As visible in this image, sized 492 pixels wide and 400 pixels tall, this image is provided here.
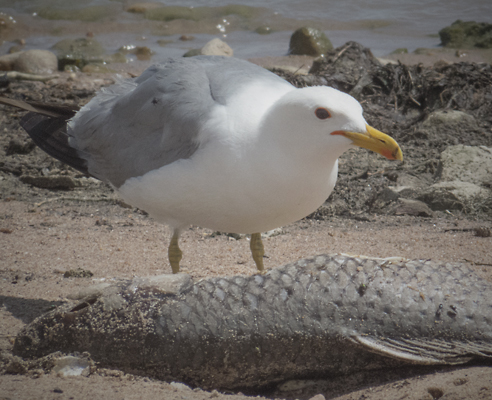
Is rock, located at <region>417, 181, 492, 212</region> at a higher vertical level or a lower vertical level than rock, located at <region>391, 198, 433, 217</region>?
higher

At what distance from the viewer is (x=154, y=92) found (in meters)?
3.44

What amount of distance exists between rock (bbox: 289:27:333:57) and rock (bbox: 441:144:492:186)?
7.32 metres

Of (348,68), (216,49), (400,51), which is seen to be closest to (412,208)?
(348,68)

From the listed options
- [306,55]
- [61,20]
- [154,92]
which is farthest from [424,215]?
[61,20]

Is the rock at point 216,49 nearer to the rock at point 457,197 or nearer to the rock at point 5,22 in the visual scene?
the rock at point 5,22

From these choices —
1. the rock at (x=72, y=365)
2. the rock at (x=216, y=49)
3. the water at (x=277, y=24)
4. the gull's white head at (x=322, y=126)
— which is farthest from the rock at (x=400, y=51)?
the rock at (x=72, y=365)

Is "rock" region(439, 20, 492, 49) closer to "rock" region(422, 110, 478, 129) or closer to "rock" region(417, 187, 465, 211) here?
"rock" region(422, 110, 478, 129)

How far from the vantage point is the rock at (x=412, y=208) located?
4.77 metres

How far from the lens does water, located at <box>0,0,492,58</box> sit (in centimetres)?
1338

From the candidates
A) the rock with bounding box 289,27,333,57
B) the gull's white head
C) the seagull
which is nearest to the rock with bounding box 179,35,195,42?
the rock with bounding box 289,27,333,57

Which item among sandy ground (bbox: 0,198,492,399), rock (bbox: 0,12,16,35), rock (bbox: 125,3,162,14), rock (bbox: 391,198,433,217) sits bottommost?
sandy ground (bbox: 0,198,492,399)

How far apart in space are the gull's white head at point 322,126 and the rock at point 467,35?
11.5 metres

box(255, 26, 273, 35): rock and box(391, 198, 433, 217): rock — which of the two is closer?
box(391, 198, 433, 217): rock

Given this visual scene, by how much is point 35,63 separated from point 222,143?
326 inches
